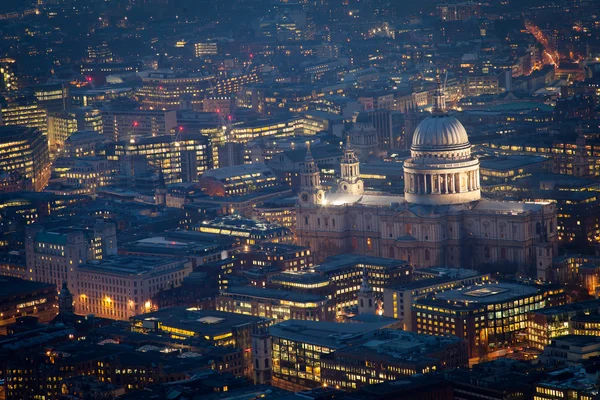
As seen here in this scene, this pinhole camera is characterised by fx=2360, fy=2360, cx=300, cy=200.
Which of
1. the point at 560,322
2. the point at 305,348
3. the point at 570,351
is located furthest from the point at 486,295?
the point at 570,351

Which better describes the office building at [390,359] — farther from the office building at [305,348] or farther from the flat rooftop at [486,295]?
the flat rooftop at [486,295]

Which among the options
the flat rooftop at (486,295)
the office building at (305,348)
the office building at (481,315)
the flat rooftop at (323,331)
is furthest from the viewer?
the flat rooftop at (486,295)

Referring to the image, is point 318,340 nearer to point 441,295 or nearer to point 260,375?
point 260,375

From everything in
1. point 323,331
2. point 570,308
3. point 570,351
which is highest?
point 570,308

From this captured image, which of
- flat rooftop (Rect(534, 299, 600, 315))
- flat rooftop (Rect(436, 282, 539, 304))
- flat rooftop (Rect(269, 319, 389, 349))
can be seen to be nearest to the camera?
flat rooftop (Rect(269, 319, 389, 349))

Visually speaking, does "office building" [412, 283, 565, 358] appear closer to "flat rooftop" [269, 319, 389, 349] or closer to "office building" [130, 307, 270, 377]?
"flat rooftop" [269, 319, 389, 349]

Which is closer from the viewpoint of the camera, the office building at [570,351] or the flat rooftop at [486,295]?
the office building at [570,351]

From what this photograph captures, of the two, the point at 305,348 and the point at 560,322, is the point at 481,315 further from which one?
the point at 305,348

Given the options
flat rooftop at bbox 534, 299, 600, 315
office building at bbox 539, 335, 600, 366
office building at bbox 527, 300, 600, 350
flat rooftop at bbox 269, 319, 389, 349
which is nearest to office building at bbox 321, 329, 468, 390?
flat rooftop at bbox 269, 319, 389, 349

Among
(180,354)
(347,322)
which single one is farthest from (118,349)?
(347,322)

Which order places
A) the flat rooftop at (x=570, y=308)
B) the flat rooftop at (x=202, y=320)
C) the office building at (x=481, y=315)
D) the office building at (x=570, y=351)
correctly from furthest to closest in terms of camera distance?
the office building at (x=481, y=315)
the flat rooftop at (x=202, y=320)
the flat rooftop at (x=570, y=308)
the office building at (x=570, y=351)

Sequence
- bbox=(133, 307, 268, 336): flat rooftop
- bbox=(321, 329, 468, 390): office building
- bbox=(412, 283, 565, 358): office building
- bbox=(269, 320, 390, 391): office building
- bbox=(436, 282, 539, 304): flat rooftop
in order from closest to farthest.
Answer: bbox=(321, 329, 468, 390): office building → bbox=(269, 320, 390, 391): office building → bbox=(133, 307, 268, 336): flat rooftop → bbox=(412, 283, 565, 358): office building → bbox=(436, 282, 539, 304): flat rooftop

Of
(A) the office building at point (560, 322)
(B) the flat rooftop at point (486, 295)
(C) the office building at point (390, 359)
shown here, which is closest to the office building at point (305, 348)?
(C) the office building at point (390, 359)
